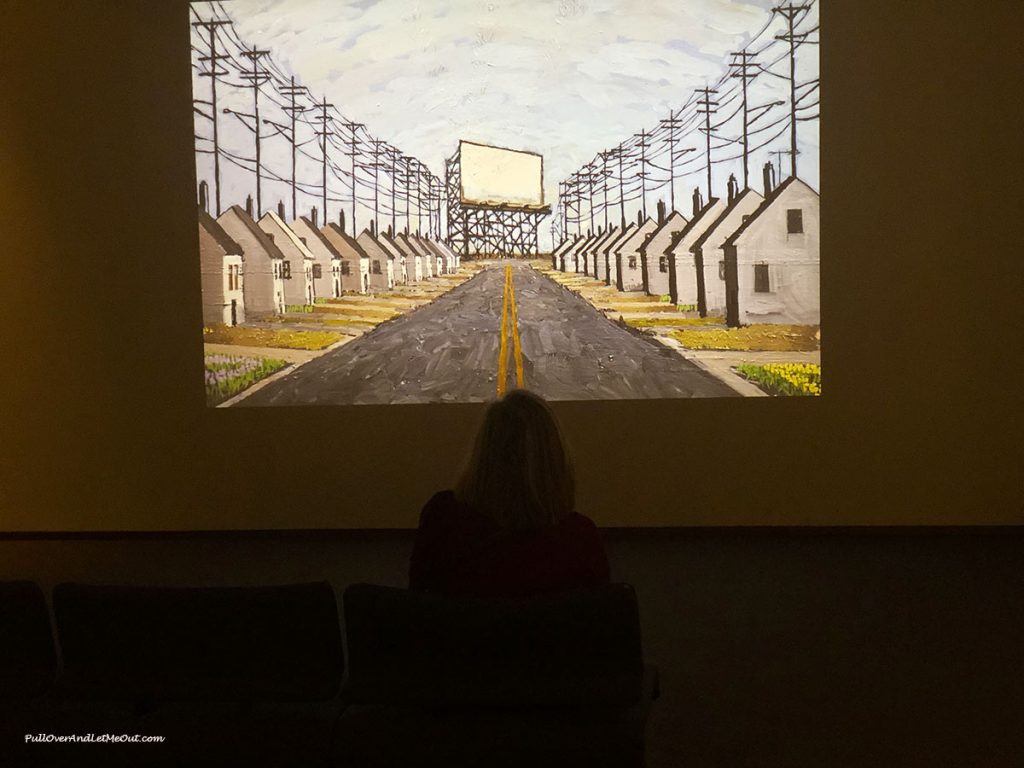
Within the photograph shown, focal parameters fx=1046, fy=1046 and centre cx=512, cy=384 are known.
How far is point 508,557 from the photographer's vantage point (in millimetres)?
2119

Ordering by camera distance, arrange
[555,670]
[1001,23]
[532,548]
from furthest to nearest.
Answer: [1001,23] → [532,548] → [555,670]

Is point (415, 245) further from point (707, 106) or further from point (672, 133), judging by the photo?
point (707, 106)

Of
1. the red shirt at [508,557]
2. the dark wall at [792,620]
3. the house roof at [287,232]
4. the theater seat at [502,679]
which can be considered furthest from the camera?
the house roof at [287,232]

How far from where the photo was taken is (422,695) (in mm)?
1855

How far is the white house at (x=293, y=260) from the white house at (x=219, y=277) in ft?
0.75

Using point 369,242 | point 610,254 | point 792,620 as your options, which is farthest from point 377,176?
point 792,620

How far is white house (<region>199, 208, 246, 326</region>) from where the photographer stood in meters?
6.11

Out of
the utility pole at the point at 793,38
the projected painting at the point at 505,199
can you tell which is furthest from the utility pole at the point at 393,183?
the utility pole at the point at 793,38

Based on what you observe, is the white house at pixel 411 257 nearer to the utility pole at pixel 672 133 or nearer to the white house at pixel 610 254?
the white house at pixel 610 254

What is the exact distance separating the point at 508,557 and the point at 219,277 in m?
4.47

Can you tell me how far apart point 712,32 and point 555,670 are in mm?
4783

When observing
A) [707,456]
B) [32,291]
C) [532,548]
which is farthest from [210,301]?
[532,548]

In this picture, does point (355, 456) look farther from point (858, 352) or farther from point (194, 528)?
point (858, 352)

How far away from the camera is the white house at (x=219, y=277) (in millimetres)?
6113
